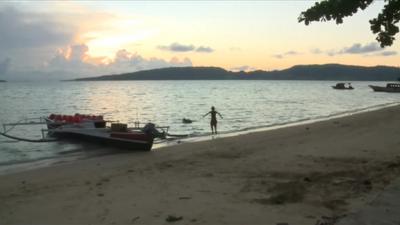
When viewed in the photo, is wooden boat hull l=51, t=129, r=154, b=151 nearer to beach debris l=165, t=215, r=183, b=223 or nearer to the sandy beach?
the sandy beach

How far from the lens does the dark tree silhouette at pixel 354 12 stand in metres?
7.82

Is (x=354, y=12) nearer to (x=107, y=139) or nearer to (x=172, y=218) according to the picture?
(x=172, y=218)

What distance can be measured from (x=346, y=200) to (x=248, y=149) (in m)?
9.22

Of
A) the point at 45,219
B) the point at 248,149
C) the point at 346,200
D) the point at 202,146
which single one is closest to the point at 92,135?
the point at 202,146

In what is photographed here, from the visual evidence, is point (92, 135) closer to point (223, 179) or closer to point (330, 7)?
point (223, 179)

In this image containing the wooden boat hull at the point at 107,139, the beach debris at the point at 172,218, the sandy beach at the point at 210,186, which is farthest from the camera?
the wooden boat hull at the point at 107,139

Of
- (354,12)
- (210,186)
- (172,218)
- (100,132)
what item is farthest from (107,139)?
(354,12)

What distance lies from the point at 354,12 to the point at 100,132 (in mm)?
15022

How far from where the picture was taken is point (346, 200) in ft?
27.5

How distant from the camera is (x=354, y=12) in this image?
316 inches

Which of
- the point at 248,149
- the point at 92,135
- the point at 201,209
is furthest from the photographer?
the point at 92,135

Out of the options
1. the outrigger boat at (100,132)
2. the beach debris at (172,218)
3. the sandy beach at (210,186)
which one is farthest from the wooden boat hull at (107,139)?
the beach debris at (172,218)

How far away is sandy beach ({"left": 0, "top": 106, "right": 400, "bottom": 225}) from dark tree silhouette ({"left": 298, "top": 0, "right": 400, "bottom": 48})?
2.80 m

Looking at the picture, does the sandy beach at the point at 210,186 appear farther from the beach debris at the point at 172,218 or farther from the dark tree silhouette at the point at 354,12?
the dark tree silhouette at the point at 354,12
